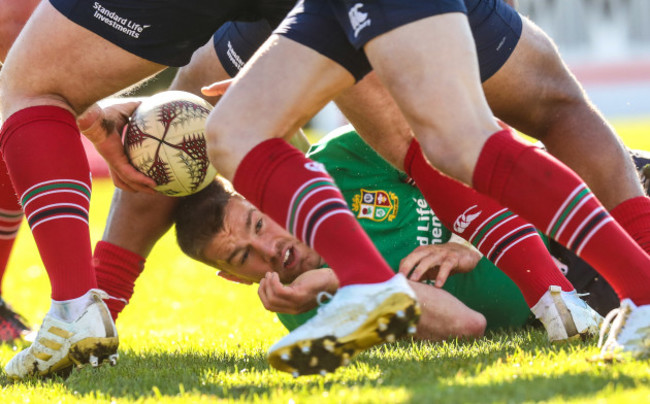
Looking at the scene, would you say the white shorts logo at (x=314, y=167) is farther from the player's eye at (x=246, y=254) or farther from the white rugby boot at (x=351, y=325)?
the player's eye at (x=246, y=254)

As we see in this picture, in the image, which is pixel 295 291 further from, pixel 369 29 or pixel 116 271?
pixel 369 29

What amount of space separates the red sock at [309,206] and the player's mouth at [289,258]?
121 cm

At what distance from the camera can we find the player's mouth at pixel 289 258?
391cm

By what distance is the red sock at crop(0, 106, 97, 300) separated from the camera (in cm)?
305

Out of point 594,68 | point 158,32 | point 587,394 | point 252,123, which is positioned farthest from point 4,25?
point 594,68

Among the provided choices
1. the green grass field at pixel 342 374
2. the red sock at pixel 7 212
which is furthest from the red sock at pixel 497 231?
the red sock at pixel 7 212

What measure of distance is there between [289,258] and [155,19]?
1.24 meters

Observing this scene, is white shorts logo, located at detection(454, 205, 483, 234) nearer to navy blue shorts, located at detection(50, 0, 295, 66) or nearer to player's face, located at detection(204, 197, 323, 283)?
player's face, located at detection(204, 197, 323, 283)

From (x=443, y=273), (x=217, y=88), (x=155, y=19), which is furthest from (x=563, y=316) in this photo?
(x=155, y=19)

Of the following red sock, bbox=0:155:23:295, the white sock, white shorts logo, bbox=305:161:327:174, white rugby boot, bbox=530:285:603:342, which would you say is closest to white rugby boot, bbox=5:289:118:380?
the white sock

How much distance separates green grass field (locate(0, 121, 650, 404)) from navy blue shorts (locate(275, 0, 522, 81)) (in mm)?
944

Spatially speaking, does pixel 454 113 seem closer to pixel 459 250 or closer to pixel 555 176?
pixel 555 176

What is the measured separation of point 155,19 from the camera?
124 inches

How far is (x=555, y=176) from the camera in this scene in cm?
253
